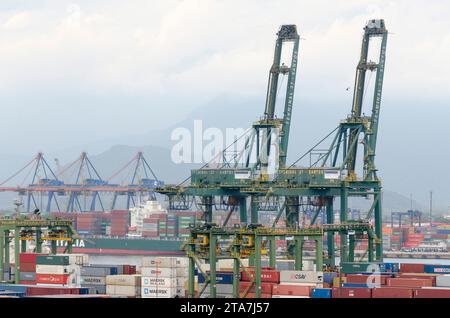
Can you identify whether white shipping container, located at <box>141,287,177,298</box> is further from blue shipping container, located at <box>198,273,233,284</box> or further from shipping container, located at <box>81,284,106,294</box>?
shipping container, located at <box>81,284,106,294</box>

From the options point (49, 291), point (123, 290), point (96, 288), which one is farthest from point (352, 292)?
point (96, 288)

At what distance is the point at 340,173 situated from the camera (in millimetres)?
65500

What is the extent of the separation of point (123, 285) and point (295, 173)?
832 inches

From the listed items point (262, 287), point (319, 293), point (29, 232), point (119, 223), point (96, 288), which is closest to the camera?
point (319, 293)

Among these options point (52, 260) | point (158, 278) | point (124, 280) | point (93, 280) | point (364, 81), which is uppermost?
point (364, 81)

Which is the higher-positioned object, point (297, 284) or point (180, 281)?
point (297, 284)

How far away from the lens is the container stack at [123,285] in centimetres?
4756

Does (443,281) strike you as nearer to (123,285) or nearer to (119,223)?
(123,285)

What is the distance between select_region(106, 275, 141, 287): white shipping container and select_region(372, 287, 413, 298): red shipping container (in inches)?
460

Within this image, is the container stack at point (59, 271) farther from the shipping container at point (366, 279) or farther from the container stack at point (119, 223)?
the container stack at point (119, 223)

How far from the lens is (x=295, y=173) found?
218 ft

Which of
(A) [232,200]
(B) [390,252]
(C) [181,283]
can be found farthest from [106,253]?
(C) [181,283]
